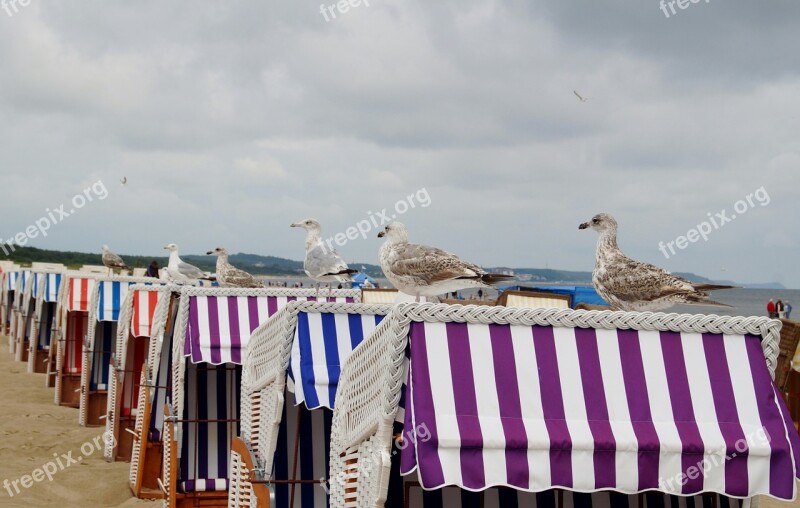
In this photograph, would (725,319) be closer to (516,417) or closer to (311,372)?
(516,417)

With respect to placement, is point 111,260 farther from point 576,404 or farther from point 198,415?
point 576,404

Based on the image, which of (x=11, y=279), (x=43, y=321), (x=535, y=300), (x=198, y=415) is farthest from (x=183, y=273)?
(x=11, y=279)

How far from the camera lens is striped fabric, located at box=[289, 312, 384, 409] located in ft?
16.4

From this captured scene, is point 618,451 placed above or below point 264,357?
below

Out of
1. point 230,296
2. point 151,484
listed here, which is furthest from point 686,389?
point 151,484

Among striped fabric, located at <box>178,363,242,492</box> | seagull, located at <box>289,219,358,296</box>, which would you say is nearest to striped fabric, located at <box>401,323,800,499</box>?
striped fabric, located at <box>178,363,242,492</box>

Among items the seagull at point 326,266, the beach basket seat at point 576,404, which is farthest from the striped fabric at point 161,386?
the beach basket seat at point 576,404

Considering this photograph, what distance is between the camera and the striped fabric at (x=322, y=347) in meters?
5.00

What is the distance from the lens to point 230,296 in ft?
25.7

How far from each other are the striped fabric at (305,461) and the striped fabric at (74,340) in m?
11.1

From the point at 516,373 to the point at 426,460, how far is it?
1.55 ft

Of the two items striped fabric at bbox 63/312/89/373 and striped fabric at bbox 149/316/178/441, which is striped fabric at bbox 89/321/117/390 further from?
striped fabric at bbox 149/316/178/441

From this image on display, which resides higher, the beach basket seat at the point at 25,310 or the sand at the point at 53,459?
the beach basket seat at the point at 25,310

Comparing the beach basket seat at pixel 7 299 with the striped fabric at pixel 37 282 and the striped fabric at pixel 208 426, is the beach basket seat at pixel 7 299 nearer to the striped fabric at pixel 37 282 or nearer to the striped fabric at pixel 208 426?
the striped fabric at pixel 37 282
